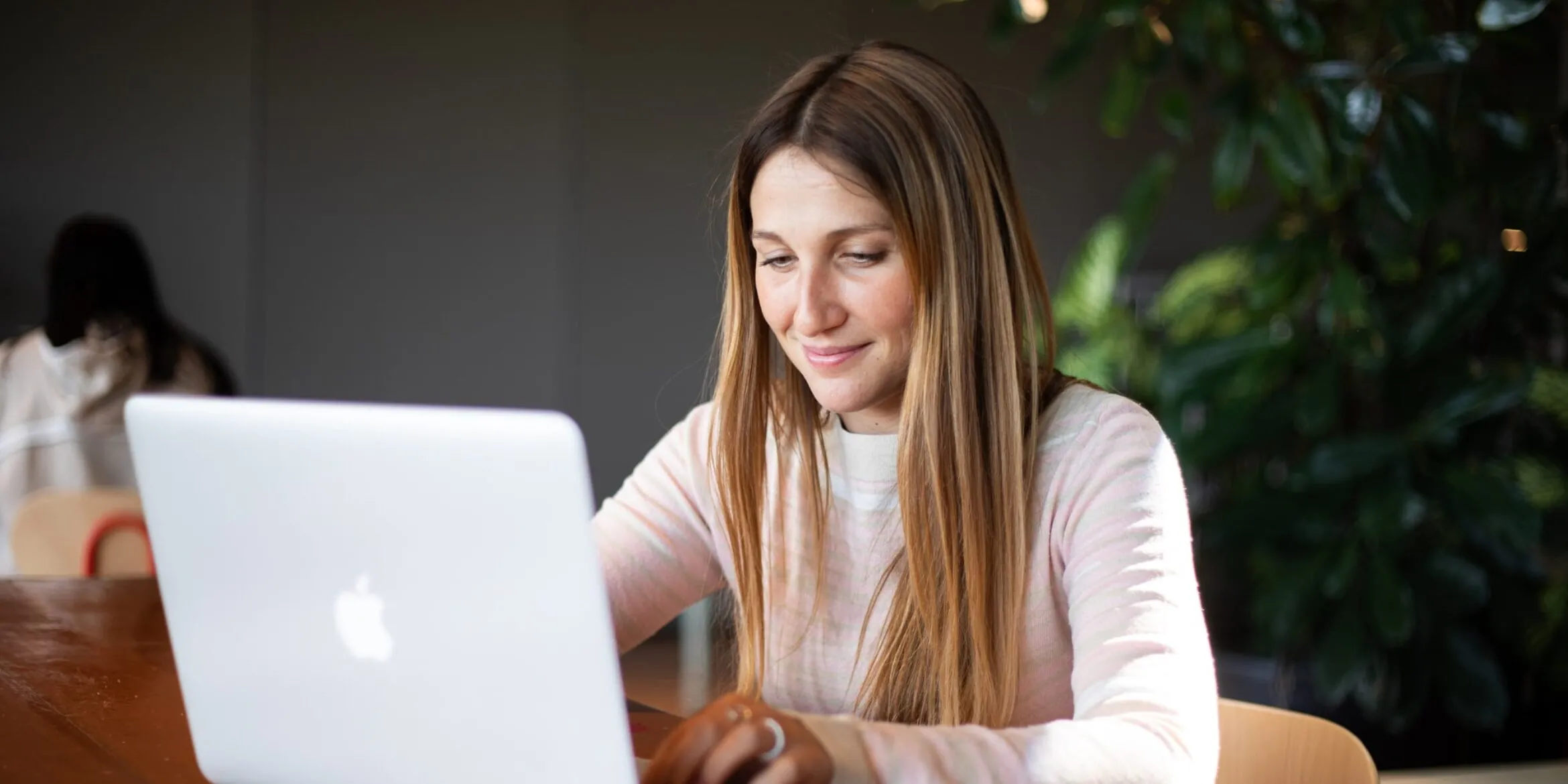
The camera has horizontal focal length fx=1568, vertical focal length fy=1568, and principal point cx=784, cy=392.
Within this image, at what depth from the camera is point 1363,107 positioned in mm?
2422

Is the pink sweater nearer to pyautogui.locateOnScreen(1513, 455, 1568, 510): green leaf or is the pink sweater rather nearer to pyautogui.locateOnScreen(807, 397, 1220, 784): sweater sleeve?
pyautogui.locateOnScreen(807, 397, 1220, 784): sweater sleeve

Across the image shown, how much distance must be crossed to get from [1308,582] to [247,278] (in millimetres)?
3706

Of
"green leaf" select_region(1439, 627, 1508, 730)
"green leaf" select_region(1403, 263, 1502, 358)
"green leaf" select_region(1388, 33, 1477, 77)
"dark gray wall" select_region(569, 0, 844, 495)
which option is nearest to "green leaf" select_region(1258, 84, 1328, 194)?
"green leaf" select_region(1388, 33, 1477, 77)

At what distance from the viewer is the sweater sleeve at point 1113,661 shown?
87cm

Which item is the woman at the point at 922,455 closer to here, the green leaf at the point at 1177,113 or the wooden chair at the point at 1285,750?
the wooden chair at the point at 1285,750

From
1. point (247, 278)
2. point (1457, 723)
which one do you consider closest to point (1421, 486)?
point (1457, 723)

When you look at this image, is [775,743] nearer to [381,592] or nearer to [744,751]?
[744,751]

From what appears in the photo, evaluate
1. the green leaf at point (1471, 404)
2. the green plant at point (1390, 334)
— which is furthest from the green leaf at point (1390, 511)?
the green leaf at point (1471, 404)

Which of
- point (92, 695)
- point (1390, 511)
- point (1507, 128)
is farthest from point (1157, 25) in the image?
point (92, 695)

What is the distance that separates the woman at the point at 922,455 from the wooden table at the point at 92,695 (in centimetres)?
19

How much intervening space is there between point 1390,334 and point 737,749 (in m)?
2.55

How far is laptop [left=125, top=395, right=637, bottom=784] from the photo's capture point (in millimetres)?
760

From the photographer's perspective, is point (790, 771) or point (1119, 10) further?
point (1119, 10)

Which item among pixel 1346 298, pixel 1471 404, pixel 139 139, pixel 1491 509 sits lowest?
pixel 139 139
